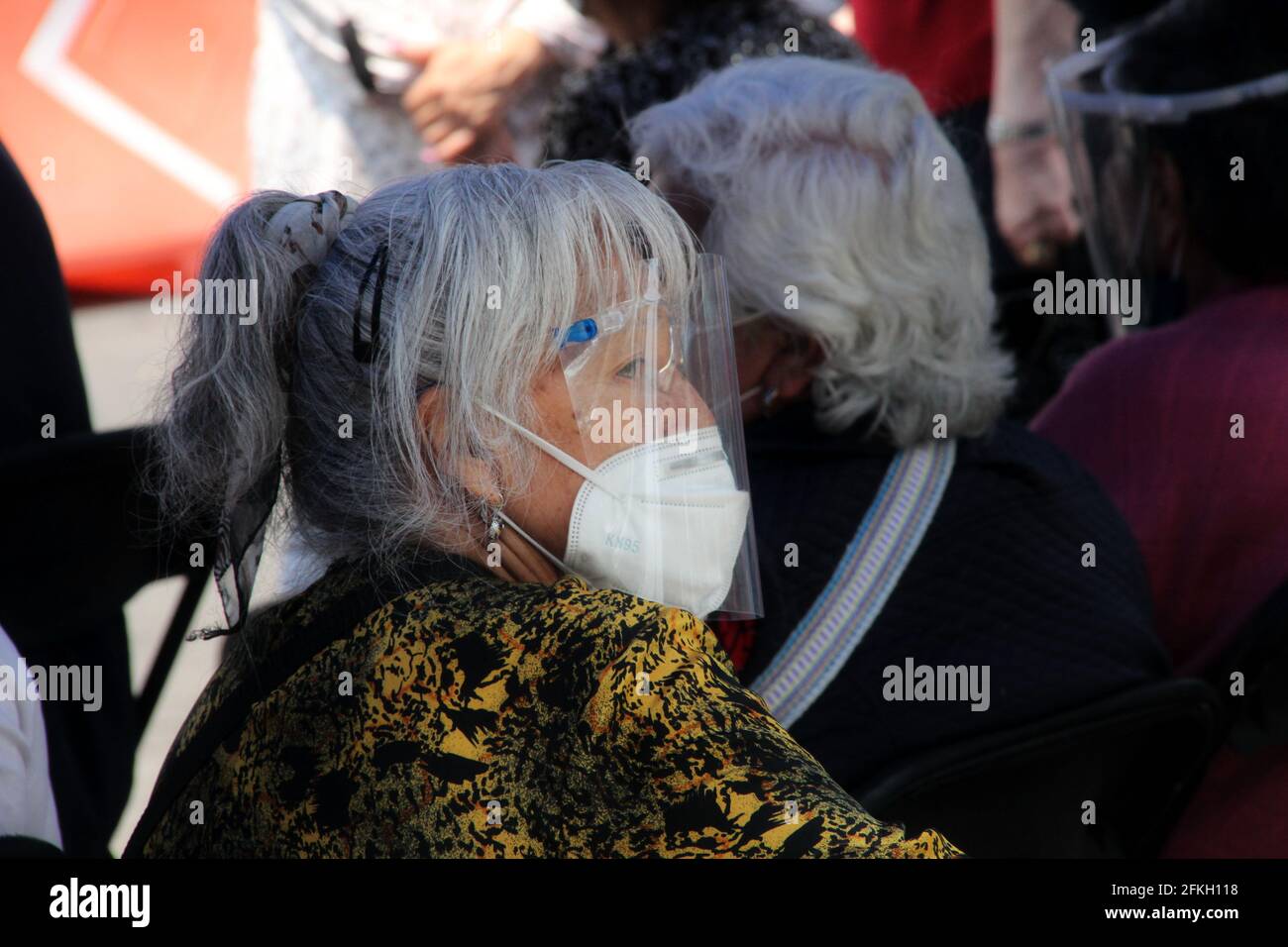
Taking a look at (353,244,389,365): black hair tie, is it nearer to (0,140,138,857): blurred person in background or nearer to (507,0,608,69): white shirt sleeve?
(0,140,138,857): blurred person in background

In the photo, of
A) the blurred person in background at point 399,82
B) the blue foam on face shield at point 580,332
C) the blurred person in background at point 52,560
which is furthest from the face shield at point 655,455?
the blurred person in background at point 399,82

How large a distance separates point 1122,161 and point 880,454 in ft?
3.14

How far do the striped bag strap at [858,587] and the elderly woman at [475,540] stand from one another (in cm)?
23

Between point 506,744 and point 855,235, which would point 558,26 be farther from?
point 506,744

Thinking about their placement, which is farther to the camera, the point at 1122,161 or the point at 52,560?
the point at 1122,161

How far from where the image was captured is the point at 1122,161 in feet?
8.80

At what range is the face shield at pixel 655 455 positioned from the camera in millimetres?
1564

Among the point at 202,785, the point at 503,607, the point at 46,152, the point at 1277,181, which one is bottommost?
the point at 202,785

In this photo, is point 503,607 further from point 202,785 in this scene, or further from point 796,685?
point 796,685

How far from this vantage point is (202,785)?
152cm

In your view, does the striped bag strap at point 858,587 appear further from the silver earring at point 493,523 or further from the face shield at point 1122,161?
the face shield at point 1122,161

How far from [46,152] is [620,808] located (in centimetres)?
547

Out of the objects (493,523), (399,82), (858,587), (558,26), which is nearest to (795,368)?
(858,587)
